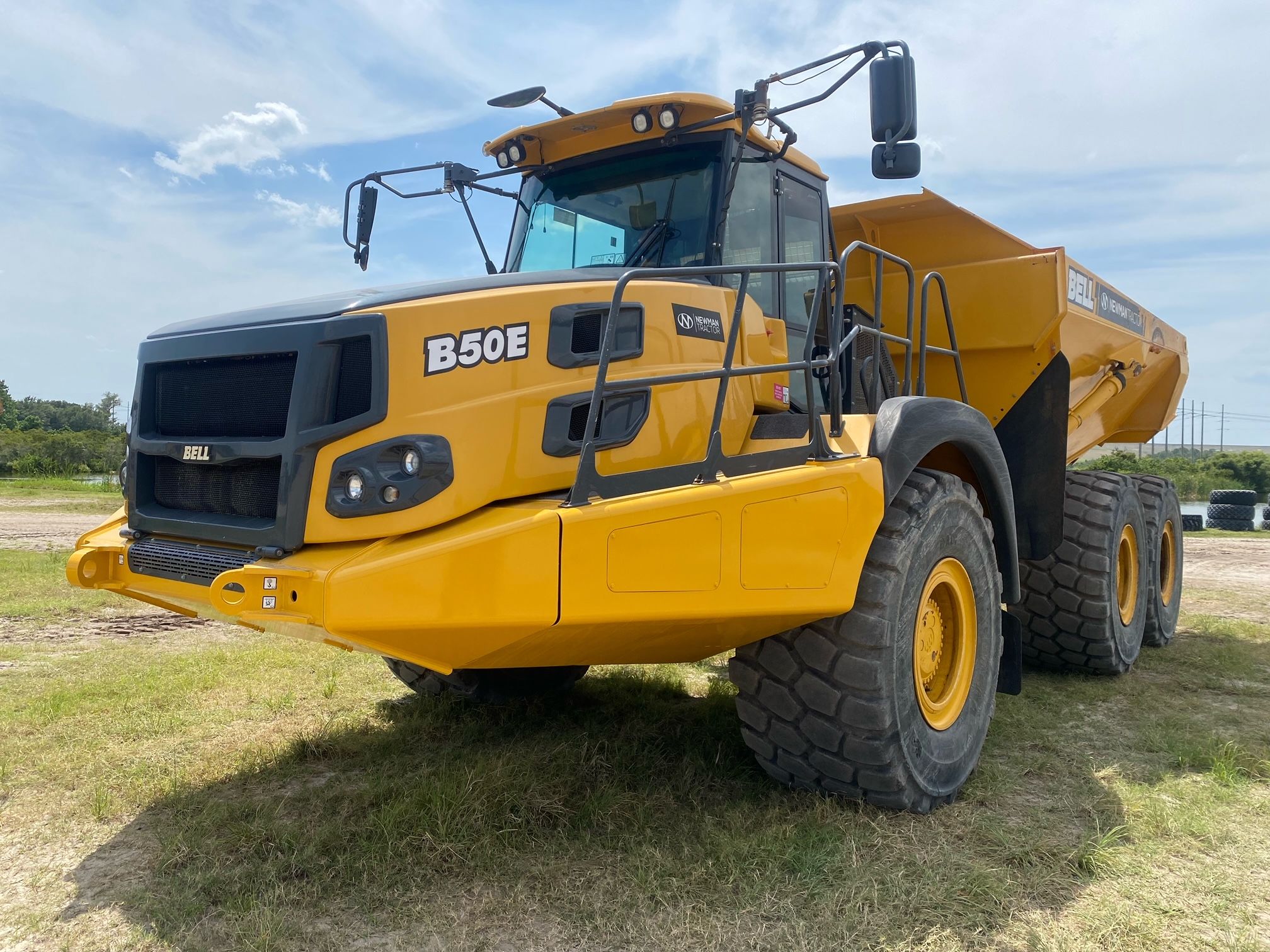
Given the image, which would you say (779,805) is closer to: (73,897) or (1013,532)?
(1013,532)

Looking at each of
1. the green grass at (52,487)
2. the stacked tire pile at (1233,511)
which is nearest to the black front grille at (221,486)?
the stacked tire pile at (1233,511)

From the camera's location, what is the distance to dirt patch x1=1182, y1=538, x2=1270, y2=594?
10477 mm

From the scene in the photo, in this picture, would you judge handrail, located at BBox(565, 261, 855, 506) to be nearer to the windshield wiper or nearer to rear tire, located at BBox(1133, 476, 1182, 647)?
the windshield wiper

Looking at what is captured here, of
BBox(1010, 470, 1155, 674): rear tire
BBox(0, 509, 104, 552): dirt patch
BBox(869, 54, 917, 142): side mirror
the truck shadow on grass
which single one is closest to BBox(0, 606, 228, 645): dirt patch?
the truck shadow on grass

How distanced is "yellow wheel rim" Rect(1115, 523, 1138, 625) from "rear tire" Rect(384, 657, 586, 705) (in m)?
3.94

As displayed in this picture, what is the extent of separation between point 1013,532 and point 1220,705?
191cm

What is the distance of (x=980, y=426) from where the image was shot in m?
4.03

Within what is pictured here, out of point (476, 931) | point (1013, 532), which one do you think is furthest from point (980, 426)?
point (476, 931)

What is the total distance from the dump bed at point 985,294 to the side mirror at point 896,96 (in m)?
2.04

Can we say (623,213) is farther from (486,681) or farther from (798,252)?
(486,681)

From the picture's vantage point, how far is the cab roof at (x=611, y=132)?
12.9ft

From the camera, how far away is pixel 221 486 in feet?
10.6

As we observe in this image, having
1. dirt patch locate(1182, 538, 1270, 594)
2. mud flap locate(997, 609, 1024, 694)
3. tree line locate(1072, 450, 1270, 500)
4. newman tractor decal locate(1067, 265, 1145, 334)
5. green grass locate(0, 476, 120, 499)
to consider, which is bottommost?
dirt patch locate(1182, 538, 1270, 594)

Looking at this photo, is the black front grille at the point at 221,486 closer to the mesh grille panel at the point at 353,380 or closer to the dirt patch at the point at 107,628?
the mesh grille panel at the point at 353,380
